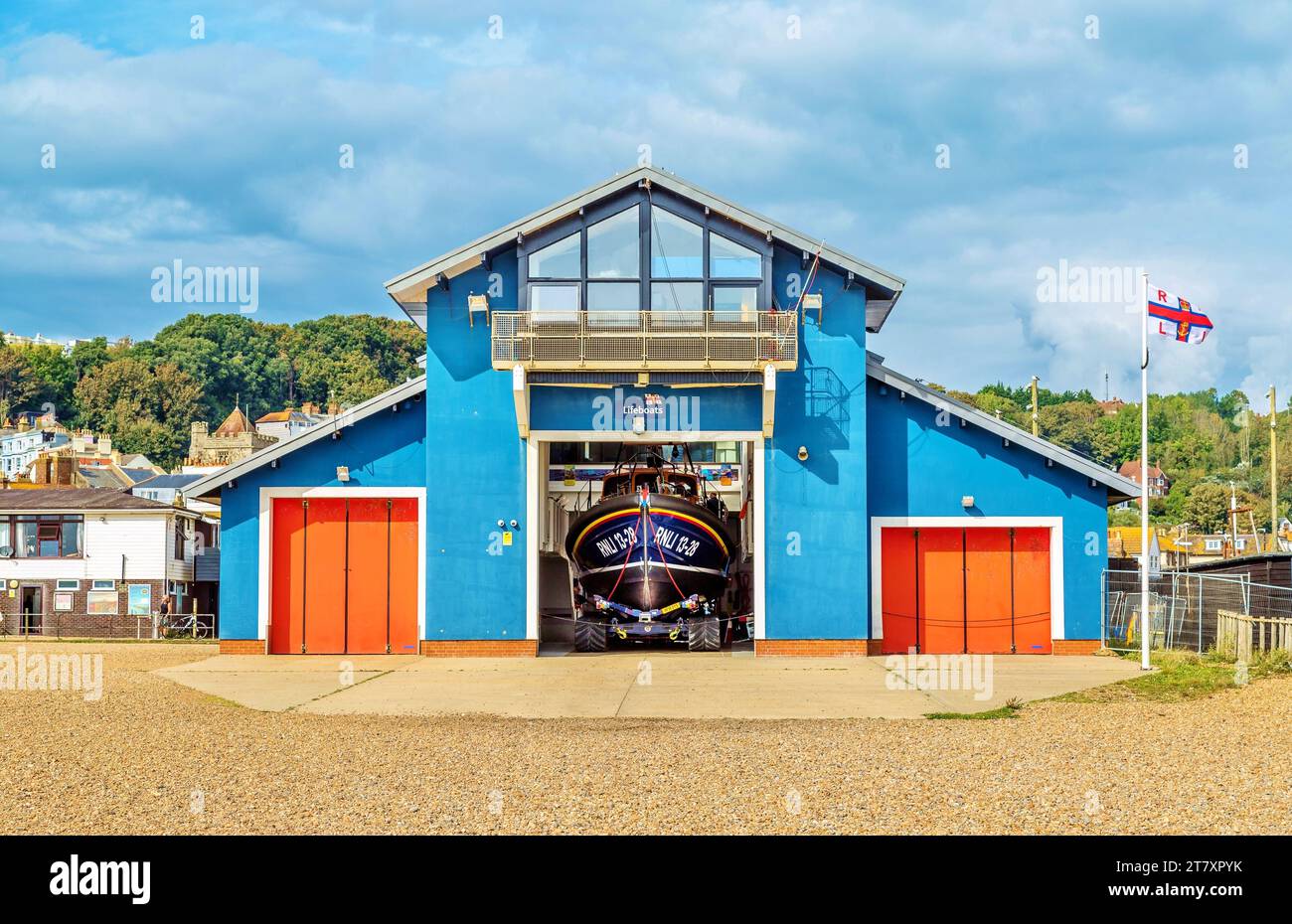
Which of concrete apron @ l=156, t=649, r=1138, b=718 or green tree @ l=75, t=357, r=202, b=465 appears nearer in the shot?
concrete apron @ l=156, t=649, r=1138, b=718

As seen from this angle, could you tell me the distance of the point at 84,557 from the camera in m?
45.9

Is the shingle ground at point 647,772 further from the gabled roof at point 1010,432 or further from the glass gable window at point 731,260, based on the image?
the glass gable window at point 731,260

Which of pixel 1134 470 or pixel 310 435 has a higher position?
pixel 1134 470

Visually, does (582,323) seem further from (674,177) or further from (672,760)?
(672,760)

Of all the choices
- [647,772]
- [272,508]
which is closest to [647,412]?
[272,508]

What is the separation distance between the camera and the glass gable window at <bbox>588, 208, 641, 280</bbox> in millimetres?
22938

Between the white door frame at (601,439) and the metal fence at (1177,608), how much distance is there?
6.50 meters

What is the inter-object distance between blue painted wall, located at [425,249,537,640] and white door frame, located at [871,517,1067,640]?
6.48 m

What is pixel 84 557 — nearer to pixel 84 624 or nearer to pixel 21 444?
pixel 84 624

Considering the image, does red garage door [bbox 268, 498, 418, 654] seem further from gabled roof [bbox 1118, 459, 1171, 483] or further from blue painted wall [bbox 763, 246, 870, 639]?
gabled roof [bbox 1118, 459, 1171, 483]

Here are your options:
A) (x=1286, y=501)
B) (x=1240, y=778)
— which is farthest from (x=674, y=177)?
(x=1286, y=501)

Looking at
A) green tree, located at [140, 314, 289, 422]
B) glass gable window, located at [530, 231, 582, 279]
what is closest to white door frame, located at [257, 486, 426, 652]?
glass gable window, located at [530, 231, 582, 279]

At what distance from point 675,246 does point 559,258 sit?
208 centimetres
